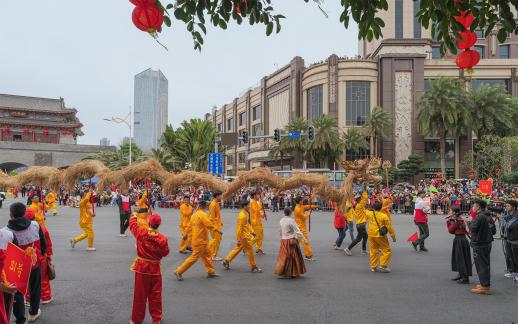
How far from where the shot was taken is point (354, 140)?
136 feet

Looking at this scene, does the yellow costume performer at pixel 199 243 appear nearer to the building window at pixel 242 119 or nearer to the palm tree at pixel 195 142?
the palm tree at pixel 195 142

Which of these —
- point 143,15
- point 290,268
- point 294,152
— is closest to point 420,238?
point 290,268

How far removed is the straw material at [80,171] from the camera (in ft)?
37.0

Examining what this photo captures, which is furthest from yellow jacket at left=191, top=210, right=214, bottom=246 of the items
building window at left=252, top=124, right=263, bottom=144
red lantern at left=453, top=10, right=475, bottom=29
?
building window at left=252, top=124, right=263, bottom=144

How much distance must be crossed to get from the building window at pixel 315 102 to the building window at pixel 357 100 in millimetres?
2859

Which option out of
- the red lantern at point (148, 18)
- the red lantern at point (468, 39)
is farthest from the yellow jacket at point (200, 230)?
the red lantern at point (468, 39)

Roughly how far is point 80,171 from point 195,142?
28767mm

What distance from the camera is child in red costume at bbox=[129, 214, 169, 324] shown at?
5855 mm

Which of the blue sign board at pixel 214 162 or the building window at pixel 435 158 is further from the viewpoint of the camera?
the building window at pixel 435 158

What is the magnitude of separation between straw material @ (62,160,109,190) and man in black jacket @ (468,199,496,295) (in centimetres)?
862

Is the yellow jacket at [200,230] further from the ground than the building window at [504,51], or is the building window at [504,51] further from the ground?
the building window at [504,51]

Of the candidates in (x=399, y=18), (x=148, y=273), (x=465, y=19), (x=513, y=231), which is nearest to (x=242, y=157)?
(x=399, y=18)

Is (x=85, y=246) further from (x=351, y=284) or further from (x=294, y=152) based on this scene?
(x=294, y=152)

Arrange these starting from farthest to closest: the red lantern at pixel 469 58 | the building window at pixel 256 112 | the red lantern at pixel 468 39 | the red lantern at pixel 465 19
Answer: the building window at pixel 256 112 → the red lantern at pixel 469 58 → the red lantern at pixel 468 39 → the red lantern at pixel 465 19
